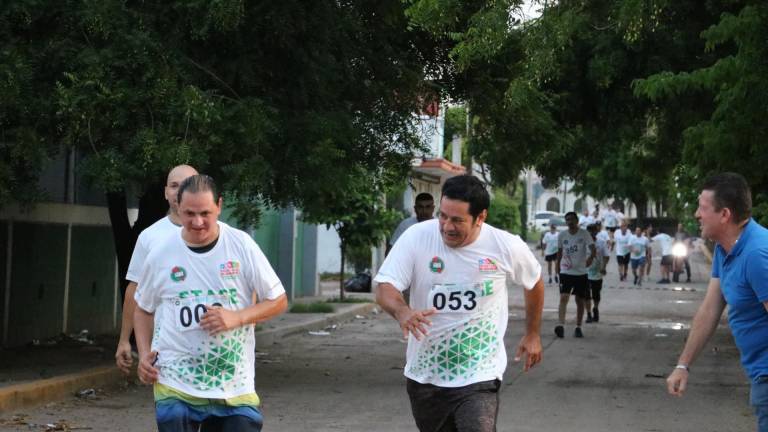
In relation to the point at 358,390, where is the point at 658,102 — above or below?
above

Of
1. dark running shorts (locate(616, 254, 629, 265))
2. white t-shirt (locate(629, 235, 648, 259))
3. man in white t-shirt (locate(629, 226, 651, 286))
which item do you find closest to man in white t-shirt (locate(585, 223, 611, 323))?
white t-shirt (locate(629, 235, 648, 259))

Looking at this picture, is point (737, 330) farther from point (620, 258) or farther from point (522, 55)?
point (620, 258)

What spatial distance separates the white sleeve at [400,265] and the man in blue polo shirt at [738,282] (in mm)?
1409

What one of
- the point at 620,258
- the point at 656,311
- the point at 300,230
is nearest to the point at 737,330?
the point at 656,311

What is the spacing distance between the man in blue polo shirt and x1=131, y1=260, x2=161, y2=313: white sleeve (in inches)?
101

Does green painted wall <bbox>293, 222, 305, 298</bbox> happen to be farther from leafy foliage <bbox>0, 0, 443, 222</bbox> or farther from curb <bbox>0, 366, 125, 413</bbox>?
curb <bbox>0, 366, 125, 413</bbox>

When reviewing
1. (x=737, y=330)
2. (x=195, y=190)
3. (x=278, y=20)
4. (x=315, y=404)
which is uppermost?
(x=278, y=20)

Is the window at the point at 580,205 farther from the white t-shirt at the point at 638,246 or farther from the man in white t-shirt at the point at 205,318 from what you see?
the man in white t-shirt at the point at 205,318

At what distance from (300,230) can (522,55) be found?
49.6 ft

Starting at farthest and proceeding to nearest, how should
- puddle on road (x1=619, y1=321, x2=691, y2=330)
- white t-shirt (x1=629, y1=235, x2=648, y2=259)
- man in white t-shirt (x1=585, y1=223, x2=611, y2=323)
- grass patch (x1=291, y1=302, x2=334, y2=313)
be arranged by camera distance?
white t-shirt (x1=629, y1=235, x2=648, y2=259), grass patch (x1=291, y1=302, x2=334, y2=313), puddle on road (x1=619, y1=321, x2=691, y2=330), man in white t-shirt (x1=585, y1=223, x2=611, y2=323)

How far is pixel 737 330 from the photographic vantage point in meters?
6.19

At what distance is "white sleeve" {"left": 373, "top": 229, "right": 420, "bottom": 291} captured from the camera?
253 inches

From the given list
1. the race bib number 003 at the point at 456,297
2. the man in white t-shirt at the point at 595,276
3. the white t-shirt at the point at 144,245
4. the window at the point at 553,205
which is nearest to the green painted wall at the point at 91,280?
the man in white t-shirt at the point at 595,276

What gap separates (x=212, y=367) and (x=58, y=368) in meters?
8.32
